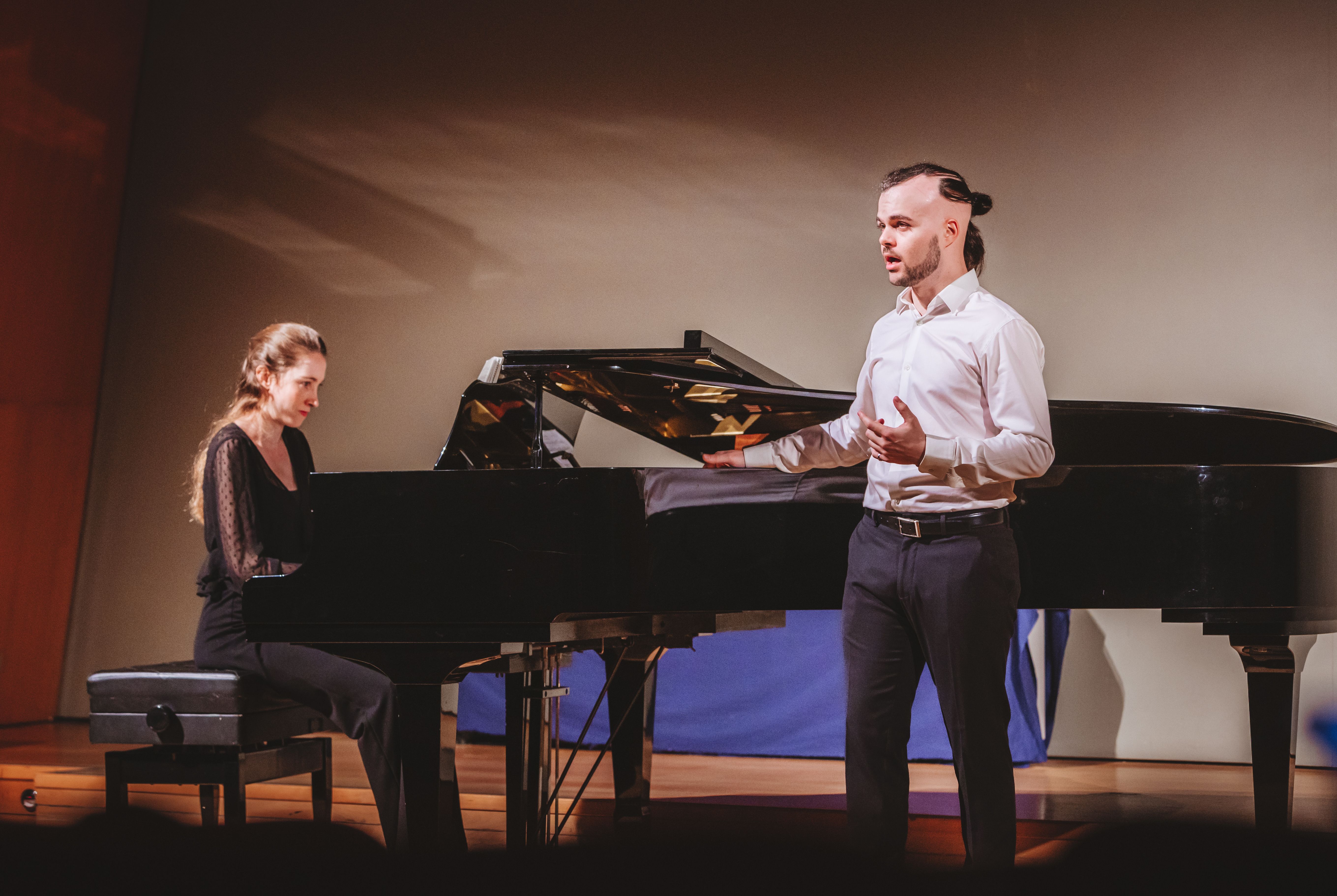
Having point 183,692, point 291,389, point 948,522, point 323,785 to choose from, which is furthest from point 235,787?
point 948,522

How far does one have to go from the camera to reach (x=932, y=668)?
1821mm

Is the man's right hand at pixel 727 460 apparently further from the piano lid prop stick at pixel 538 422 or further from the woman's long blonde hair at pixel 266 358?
the woman's long blonde hair at pixel 266 358

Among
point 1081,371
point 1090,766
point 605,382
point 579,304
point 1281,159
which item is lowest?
point 1090,766

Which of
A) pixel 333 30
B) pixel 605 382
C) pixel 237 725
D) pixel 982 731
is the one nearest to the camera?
pixel 982 731

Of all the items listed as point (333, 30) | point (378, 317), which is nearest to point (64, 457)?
point (378, 317)

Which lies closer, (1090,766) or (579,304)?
(1090,766)

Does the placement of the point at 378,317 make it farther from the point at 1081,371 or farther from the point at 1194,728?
the point at 1194,728

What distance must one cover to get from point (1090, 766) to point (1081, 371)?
1515mm

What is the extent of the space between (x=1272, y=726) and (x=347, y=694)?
2.01 m

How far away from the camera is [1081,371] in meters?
4.39

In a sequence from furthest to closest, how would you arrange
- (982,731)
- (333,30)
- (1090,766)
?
(333,30) → (1090,766) → (982,731)

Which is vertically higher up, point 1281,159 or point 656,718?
point 1281,159

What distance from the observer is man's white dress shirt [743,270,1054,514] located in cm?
172

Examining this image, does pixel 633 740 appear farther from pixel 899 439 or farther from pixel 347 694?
pixel 899 439
